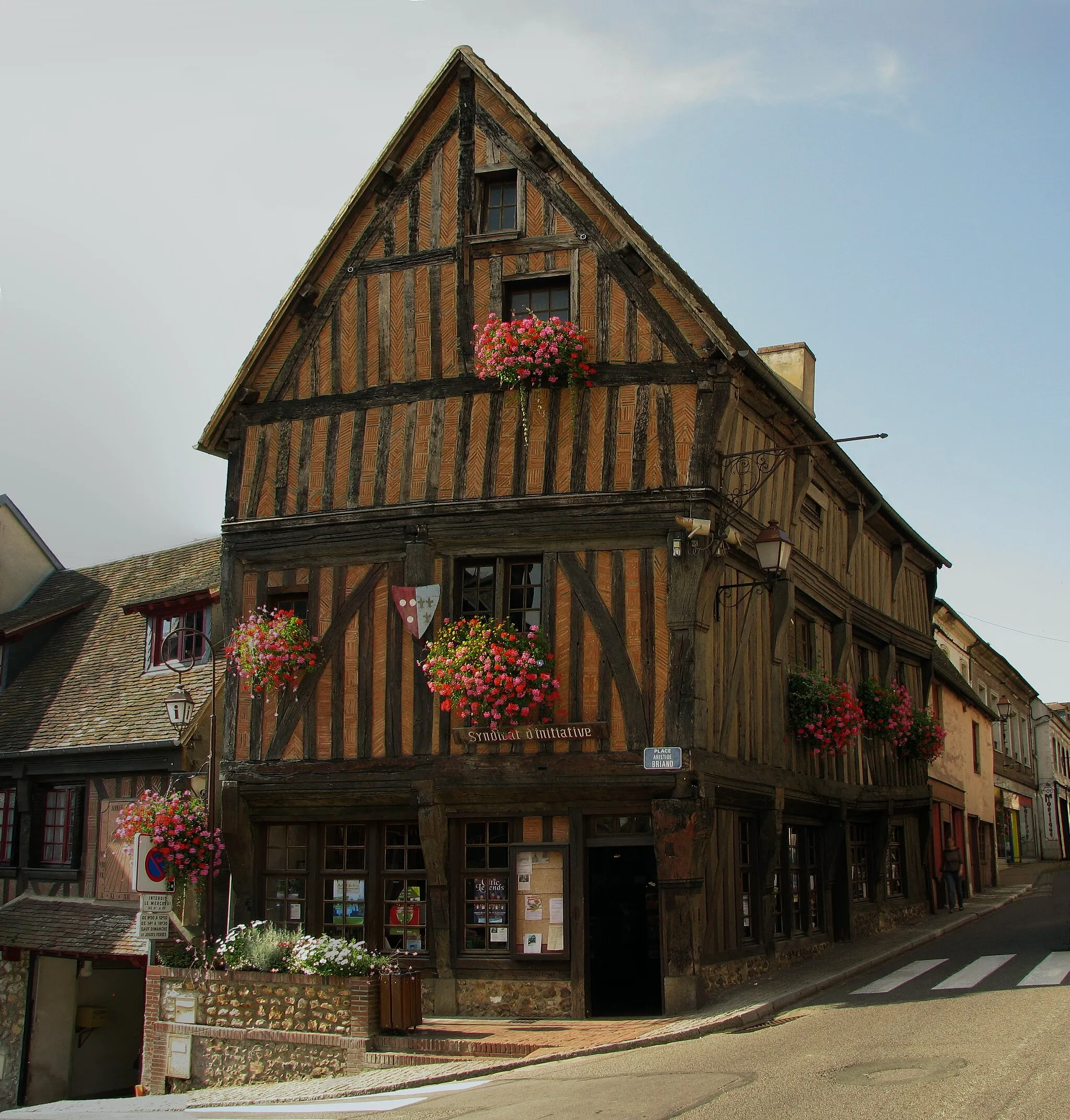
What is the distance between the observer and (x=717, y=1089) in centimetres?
880

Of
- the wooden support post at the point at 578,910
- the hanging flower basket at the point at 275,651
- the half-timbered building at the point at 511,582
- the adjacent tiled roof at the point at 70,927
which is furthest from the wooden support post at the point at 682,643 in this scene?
the adjacent tiled roof at the point at 70,927

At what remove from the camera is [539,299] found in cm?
1515

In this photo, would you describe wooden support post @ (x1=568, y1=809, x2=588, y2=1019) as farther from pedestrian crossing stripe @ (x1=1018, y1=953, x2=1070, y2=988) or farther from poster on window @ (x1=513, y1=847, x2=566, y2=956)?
pedestrian crossing stripe @ (x1=1018, y1=953, x2=1070, y2=988)

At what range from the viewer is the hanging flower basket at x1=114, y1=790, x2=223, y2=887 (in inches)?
578

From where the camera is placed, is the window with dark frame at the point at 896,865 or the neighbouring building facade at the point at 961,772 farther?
the neighbouring building facade at the point at 961,772

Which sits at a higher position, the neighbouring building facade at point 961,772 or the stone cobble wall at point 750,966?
the neighbouring building facade at point 961,772

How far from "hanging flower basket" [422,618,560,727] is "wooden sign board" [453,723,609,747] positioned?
0.10 metres

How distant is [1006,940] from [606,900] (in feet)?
17.6

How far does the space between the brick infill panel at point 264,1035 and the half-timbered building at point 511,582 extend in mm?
1609

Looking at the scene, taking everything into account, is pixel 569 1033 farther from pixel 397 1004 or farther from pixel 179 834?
pixel 179 834

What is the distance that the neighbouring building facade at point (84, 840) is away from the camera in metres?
17.3

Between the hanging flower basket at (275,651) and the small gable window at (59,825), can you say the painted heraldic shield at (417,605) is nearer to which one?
the hanging flower basket at (275,651)

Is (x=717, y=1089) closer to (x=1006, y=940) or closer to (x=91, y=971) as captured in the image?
(x=1006, y=940)

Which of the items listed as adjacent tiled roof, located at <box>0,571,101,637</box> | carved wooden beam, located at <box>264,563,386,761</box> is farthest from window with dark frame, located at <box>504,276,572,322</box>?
adjacent tiled roof, located at <box>0,571,101,637</box>
